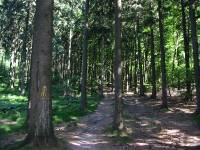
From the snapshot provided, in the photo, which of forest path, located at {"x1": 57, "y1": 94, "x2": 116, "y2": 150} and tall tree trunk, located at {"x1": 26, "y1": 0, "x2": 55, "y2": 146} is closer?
tall tree trunk, located at {"x1": 26, "y1": 0, "x2": 55, "y2": 146}

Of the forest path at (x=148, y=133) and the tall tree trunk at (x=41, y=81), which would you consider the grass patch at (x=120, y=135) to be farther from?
the tall tree trunk at (x=41, y=81)

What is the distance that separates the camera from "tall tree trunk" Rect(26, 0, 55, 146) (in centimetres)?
1114

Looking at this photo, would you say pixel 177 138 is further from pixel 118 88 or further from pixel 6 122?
pixel 6 122

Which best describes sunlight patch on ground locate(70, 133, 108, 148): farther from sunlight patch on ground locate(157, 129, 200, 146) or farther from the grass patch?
sunlight patch on ground locate(157, 129, 200, 146)

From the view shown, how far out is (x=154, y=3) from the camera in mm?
29266

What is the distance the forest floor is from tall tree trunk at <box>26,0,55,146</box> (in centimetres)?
194

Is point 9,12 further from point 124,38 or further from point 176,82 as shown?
point 176,82

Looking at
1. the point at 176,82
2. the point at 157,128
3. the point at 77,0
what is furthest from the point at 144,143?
the point at 77,0

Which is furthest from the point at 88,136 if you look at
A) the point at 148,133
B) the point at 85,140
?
the point at 148,133

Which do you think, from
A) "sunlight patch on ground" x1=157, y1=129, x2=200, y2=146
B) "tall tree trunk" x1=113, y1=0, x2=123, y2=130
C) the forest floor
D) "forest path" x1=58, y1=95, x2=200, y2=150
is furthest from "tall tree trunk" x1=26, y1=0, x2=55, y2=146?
"sunlight patch on ground" x1=157, y1=129, x2=200, y2=146

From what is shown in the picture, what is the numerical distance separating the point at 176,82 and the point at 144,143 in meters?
17.1

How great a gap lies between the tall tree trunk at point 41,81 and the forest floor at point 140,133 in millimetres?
1938

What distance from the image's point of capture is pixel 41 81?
1117 cm

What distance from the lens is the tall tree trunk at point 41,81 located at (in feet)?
36.6
